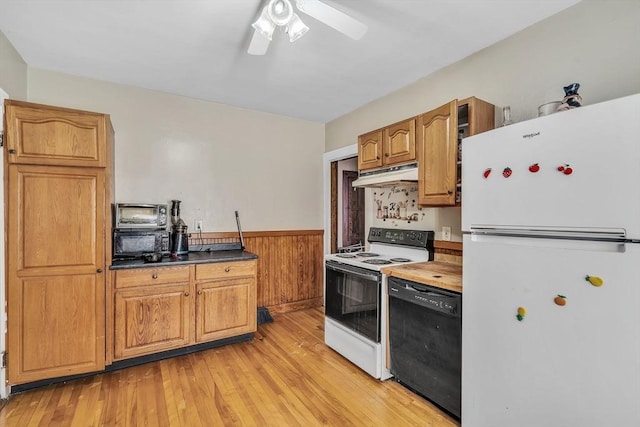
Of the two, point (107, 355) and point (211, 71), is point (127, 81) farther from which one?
point (107, 355)

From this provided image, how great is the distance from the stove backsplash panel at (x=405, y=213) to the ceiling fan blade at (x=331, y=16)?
5.13ft

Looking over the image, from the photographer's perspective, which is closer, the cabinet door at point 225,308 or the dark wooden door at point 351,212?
the cabinet door at point 225,308

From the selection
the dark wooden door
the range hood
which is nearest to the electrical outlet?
the range hood

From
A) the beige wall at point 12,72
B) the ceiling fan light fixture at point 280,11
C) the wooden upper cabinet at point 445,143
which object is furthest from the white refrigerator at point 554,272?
the beige wall at point 12,72

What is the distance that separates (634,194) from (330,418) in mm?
1907

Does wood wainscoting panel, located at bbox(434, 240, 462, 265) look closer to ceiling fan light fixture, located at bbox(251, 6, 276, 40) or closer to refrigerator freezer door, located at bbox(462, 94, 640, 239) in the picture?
refrigerator freezer door, located at bbox(462, 94, 640, 239)

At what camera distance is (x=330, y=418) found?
1919mm

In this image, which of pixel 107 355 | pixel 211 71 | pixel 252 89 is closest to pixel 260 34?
pixel 211 71

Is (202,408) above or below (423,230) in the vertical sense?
below

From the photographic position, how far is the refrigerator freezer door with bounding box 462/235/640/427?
1174 mm

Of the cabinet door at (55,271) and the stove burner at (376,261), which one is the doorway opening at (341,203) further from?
the cabinet door at (55,271)

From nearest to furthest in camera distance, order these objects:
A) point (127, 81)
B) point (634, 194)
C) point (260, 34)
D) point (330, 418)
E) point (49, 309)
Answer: point (634, 194) < point (260, 34) < point (330, 418) < point (49, 309) < point (127, 81)

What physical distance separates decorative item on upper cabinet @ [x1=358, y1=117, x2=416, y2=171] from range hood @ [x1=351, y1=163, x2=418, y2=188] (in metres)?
0.05

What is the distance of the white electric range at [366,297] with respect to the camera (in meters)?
2.33
